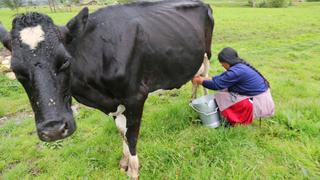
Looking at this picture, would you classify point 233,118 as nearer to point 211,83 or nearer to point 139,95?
point 211,83

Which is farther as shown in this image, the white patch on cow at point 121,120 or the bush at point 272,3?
the bush at point 272,3

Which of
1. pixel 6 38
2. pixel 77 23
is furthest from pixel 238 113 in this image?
pixel 6 38

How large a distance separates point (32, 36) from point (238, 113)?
2.96 meters

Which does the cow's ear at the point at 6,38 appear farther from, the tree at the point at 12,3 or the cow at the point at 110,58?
the tree at the point at 12,3

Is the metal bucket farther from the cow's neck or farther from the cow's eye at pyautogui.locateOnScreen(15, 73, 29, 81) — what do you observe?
the cow's eye at pyautogui.locateOnScreen(15, 73, 29, 81)

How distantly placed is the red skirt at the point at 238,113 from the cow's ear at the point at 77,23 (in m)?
2.43

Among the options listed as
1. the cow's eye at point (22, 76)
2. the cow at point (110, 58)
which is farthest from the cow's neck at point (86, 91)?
the cow's eye at point (22, 76)

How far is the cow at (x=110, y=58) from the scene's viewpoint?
2.52 metres

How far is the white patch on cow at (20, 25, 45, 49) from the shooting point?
249 centimetres

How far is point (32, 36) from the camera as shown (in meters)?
2.52

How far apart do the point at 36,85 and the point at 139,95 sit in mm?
1317

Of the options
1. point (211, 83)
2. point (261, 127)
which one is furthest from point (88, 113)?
point (261, 127)

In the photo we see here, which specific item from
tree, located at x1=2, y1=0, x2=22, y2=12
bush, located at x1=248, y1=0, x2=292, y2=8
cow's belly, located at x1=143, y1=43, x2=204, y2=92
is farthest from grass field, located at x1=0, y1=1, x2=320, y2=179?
tree, located at x1=2, y1=0, x2=22, y2=12

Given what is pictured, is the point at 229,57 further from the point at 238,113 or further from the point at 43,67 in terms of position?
the point at 43,67
